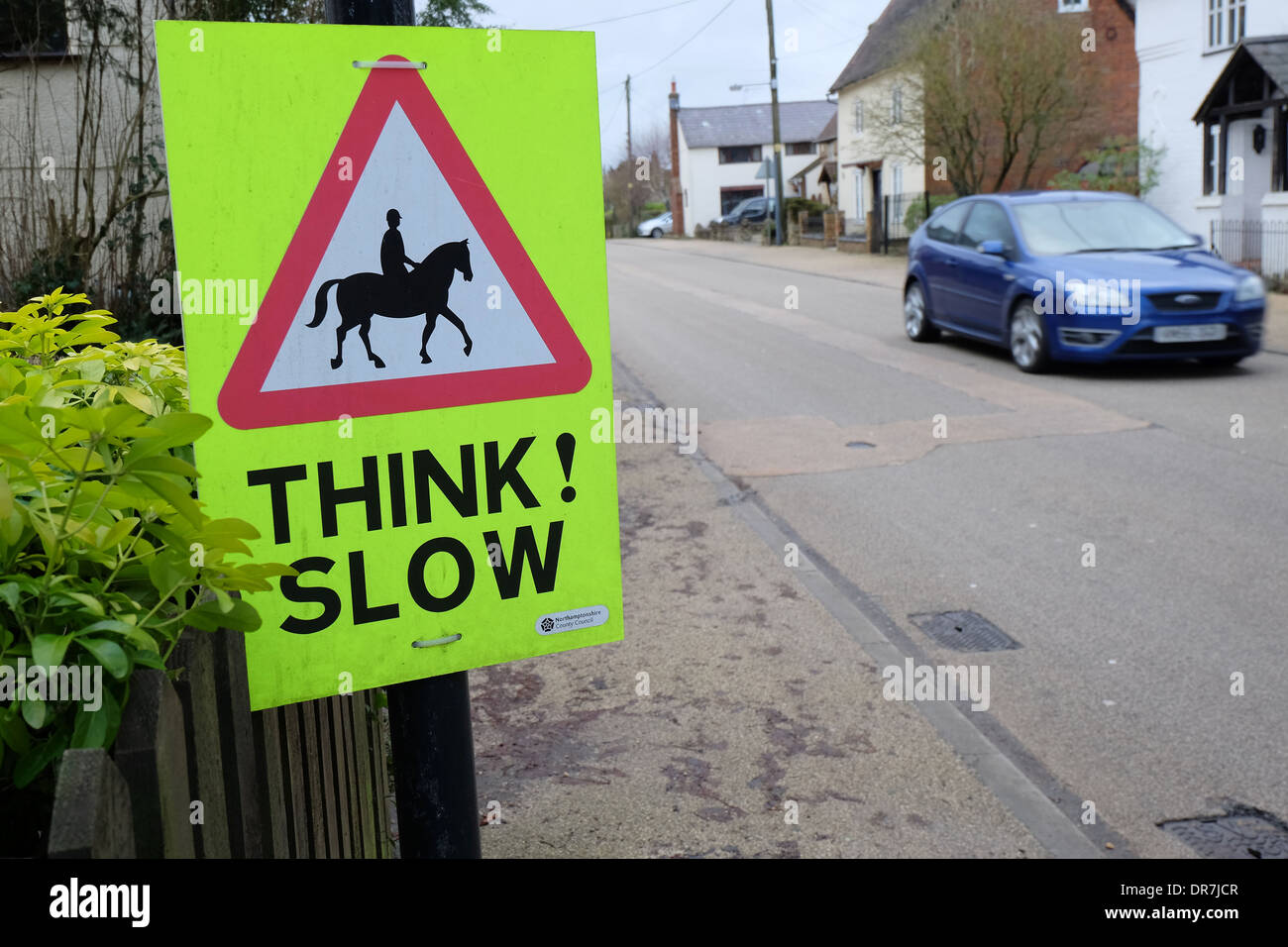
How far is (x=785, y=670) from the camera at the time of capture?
17.7 ft

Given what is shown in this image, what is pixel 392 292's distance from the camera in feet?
5.80

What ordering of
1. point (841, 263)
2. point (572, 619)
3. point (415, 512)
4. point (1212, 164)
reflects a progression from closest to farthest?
point (415, 512) < point (572, 619) < point (1212, 164) < point (841, 263)

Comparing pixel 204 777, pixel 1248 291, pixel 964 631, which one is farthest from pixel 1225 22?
pixel 204 777

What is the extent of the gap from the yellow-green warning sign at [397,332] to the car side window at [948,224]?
45.3 feet

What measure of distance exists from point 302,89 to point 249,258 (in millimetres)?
238

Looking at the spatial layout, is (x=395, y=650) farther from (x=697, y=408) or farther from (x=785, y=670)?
(x=697, y=408)

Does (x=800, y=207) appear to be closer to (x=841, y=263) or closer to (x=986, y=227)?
(x=841, y=263)

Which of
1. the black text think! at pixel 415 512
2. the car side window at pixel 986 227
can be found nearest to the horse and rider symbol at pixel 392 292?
the black text think! at pixel 415 512

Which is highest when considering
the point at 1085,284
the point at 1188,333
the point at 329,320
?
the point at 329,320

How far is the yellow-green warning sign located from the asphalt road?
107 inches

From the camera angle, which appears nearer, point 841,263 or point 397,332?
point 397,332

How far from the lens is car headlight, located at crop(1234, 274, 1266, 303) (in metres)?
12.2

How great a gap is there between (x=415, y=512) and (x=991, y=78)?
33.1 metres

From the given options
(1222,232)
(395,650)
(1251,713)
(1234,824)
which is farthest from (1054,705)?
(1222,232)
